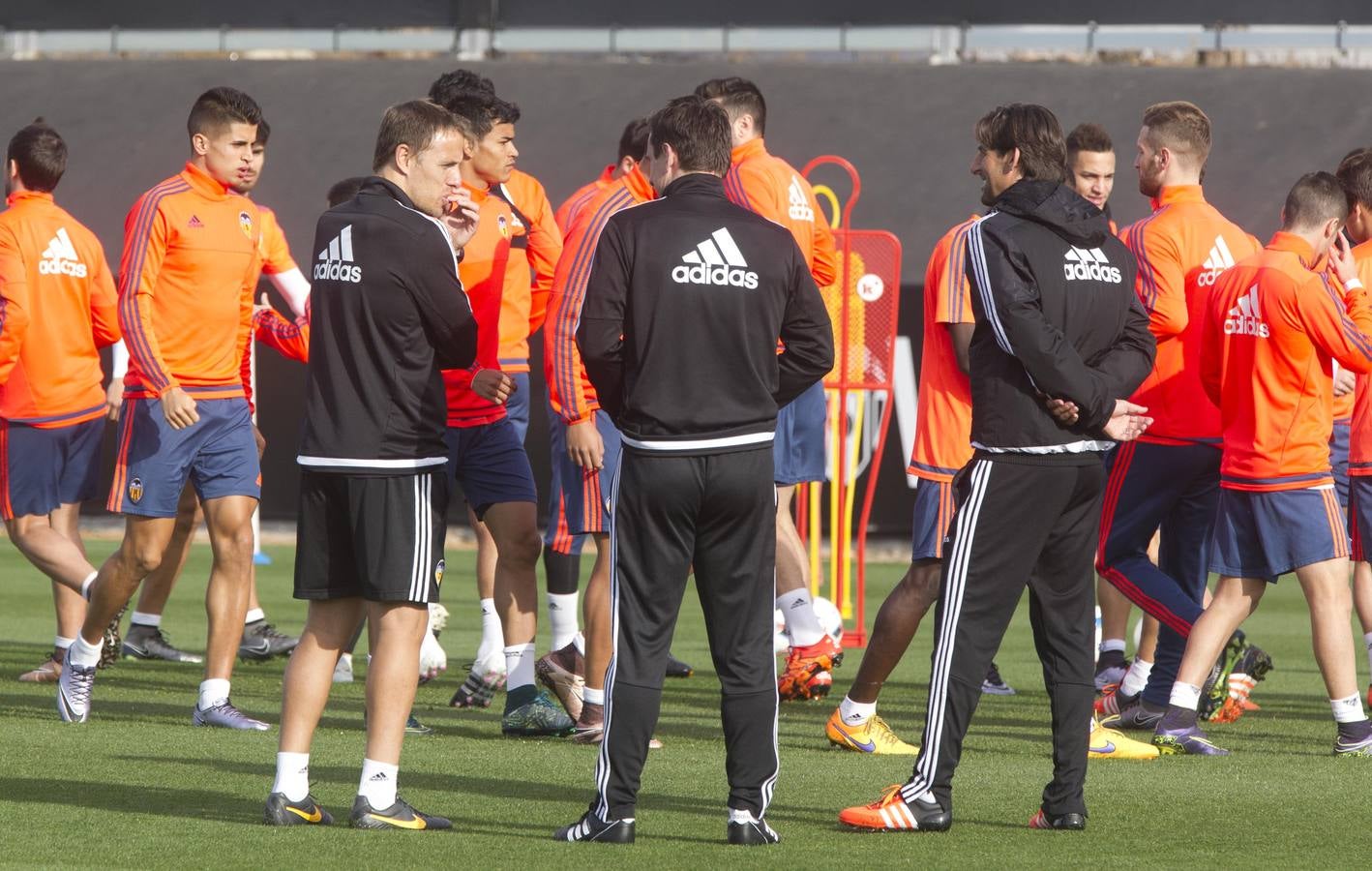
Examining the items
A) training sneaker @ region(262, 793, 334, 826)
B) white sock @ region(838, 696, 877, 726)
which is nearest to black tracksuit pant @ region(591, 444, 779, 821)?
training sneaker @ region(262, 793, 334, 826)

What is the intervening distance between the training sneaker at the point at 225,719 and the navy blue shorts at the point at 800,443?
2523mm

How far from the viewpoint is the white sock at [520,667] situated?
6.86m

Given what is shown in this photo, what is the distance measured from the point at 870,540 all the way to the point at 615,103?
4.57 m

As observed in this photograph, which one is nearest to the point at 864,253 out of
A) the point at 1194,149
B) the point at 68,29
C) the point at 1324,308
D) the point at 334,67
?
the point at 1194,149

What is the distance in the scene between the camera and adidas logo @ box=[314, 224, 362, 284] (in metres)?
5.00

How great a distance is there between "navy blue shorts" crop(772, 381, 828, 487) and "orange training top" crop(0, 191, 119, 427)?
287 centimetres

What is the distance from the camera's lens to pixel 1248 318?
6516mm

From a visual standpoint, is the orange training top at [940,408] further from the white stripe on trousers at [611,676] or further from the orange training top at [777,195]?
the white stripe on trousers at [611,676]

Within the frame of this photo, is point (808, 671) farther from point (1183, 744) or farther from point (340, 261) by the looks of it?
point (340, 261)

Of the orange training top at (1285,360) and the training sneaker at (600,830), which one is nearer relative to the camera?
the training sneaker at (600,830)

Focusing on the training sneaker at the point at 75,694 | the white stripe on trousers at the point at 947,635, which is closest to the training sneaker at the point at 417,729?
the training sneaker at the point at 75,694

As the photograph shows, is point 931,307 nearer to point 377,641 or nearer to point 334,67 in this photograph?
point 377,641

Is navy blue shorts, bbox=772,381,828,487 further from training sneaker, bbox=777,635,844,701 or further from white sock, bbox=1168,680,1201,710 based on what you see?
white sock, bbox=1168,680,1201,710

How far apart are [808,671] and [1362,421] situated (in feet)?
7.93
